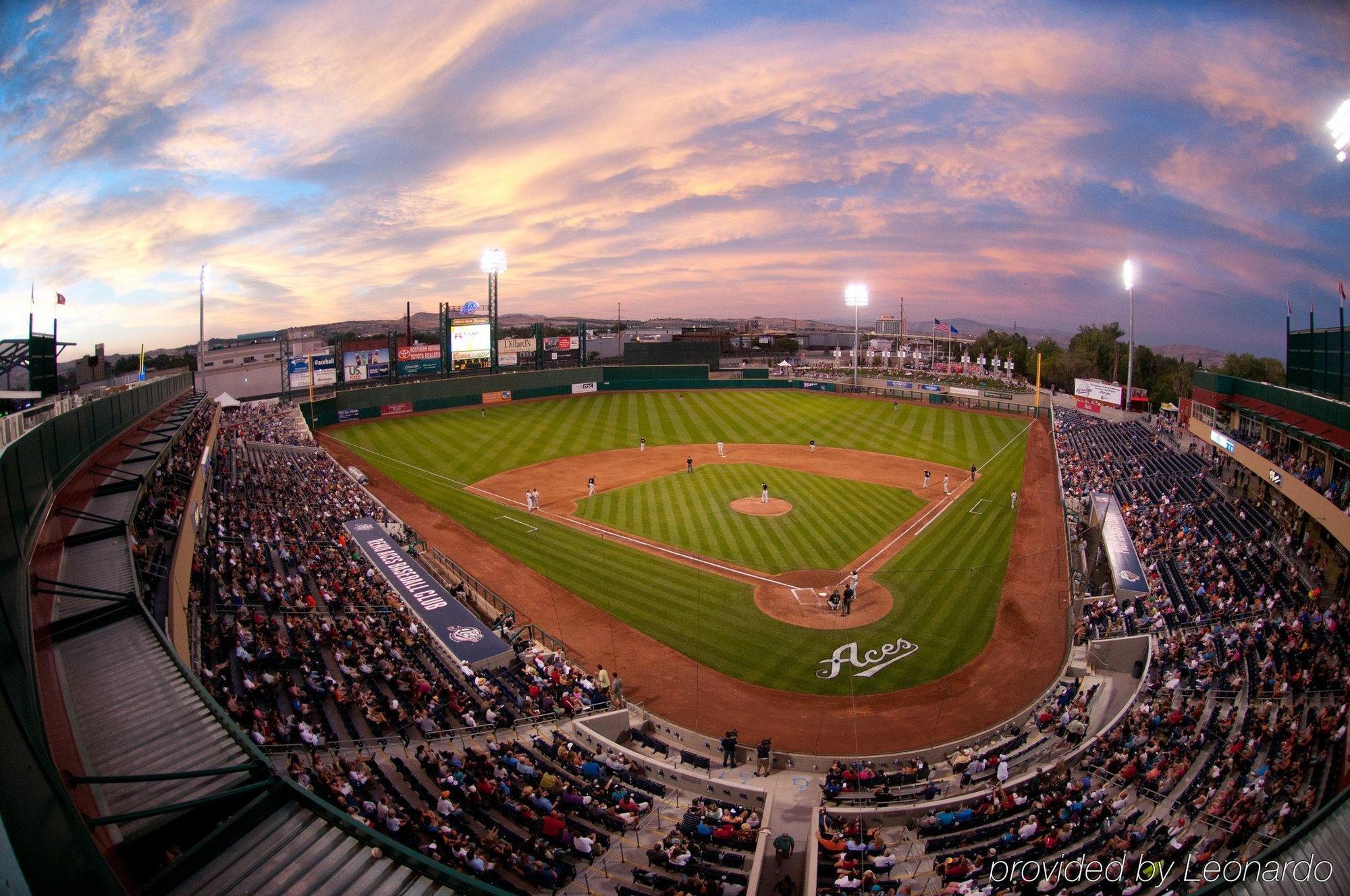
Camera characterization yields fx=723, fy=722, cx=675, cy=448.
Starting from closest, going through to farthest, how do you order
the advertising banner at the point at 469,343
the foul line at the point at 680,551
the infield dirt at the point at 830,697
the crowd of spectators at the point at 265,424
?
the infield dirt at the point at 830,697 < the foul line at the point at 680,551 < the crowd of spectators at the point at 265,424 < the advertising banner at the point at 469,343

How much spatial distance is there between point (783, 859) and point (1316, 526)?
2187 centimetres

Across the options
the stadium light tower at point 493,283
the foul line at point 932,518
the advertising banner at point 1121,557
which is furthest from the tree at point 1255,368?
the stadium light tower at point 493,283

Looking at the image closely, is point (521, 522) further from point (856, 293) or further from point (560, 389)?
point (856, 293)

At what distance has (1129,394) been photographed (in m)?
47.1

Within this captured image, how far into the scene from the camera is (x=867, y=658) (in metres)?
19.5

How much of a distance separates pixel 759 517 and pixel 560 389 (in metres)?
39.5

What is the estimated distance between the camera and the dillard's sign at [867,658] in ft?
61.9

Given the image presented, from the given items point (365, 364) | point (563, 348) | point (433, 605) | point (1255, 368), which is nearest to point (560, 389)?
point (563, 348)

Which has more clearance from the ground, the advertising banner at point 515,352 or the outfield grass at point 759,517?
the advertising banner at point 515,352

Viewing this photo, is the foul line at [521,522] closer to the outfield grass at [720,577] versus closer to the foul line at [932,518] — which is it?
the outfield grass at [720,577]

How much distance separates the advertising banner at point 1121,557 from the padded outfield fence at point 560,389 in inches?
1346

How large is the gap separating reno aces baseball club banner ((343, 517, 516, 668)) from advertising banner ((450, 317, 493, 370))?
3460cm

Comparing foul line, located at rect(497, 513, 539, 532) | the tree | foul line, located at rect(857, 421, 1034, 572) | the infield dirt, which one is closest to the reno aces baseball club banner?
the infield dirt

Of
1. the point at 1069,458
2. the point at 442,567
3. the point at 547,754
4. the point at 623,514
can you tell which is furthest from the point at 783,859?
the point at 1069,458
